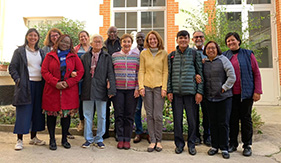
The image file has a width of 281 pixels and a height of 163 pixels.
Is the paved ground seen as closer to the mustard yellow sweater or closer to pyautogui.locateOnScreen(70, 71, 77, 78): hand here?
the mustard yellow sweater

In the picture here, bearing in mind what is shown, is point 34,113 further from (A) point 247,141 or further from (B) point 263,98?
(B) point 263,98

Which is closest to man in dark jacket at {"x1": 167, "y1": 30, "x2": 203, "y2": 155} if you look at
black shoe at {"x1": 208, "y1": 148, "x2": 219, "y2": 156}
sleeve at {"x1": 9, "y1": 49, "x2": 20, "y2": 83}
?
black shoe at {"x1": 208, "y1": 148, "x2": 219, "y2": 156}

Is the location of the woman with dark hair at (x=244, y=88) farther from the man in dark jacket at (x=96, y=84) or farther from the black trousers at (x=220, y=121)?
the man in dark jacket at (x=96, y=84)

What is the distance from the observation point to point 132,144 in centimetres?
358

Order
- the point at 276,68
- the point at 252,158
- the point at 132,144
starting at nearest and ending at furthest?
the point at 252,158, the point at 132,144, the point at 276,68

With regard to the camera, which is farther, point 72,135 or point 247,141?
point 72,135

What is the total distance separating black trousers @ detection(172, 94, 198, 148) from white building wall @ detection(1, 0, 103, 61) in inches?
202

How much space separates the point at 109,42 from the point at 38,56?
1223mm

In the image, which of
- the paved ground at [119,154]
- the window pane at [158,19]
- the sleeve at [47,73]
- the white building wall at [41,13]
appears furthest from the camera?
the window pane at [158,19]

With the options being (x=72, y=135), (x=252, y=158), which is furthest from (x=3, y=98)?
(x=252, y=158)

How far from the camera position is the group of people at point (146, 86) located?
119 inches

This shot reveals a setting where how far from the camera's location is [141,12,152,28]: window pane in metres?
7.68

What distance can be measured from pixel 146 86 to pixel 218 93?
3.46 ft

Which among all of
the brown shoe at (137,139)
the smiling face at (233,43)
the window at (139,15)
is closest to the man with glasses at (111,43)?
the brown shoe at (137,139)
